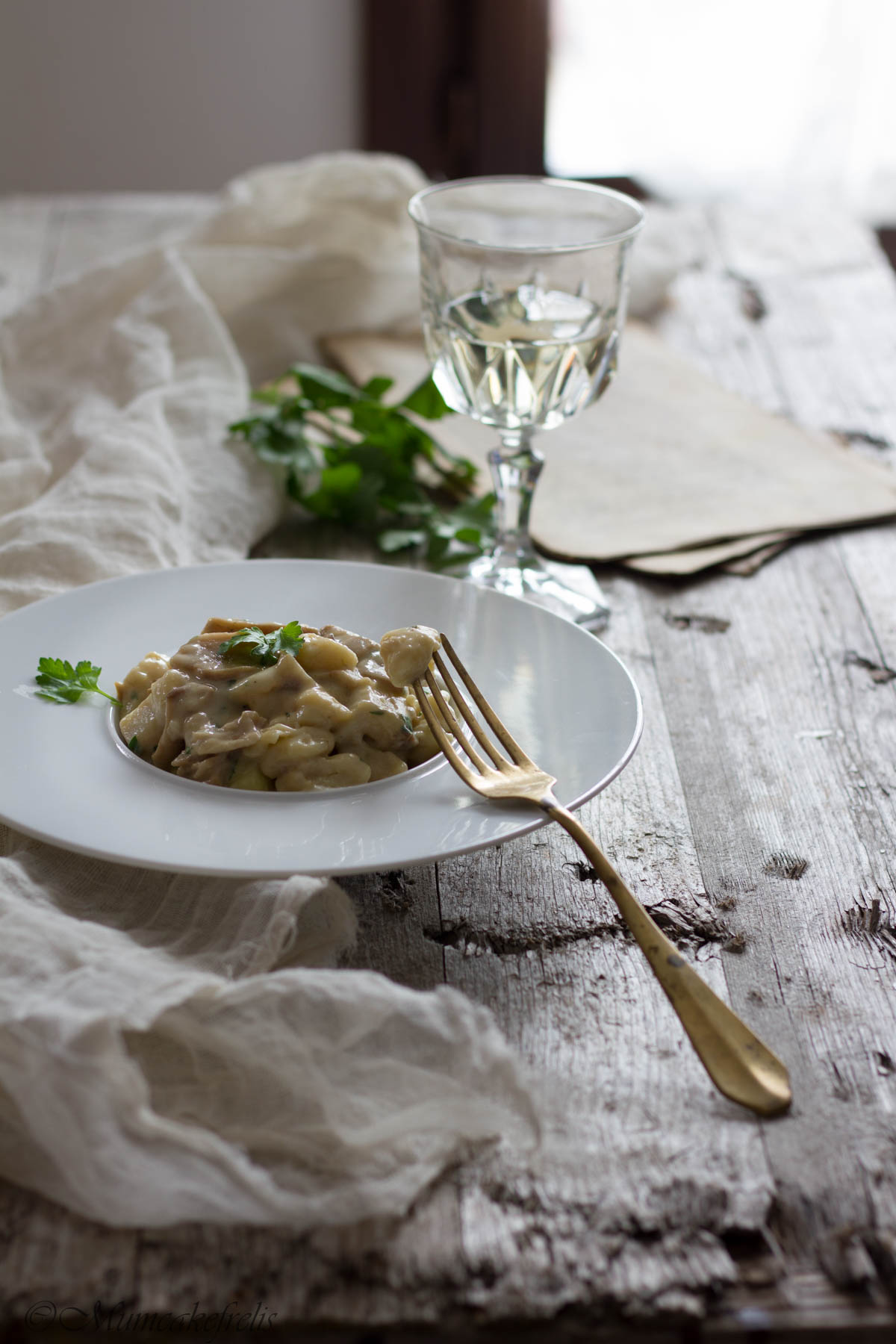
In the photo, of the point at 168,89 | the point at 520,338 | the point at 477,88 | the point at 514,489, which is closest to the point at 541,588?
the point at 514,489

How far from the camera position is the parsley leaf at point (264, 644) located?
0.94 meters

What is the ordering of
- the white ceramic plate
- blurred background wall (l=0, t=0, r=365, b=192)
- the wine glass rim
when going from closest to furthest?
the white ceramic plate
the wine glass rim
blurred background wall (l=0, t=0, r=365, b=192)

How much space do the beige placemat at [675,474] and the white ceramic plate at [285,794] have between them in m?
0.37

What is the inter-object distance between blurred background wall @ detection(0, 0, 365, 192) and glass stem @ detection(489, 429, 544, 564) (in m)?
2.58

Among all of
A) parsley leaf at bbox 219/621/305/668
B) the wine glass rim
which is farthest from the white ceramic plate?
the wine glass rim

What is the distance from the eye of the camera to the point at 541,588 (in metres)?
1.30

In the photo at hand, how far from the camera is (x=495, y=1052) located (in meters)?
0.68

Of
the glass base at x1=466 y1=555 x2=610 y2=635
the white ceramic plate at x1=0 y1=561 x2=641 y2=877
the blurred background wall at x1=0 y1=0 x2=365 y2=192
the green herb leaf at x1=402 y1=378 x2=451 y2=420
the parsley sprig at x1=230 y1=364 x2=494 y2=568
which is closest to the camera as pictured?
the white ceramic plate at x1=0 y1=561 x2=641 y2=877

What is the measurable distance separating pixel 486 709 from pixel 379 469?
23.5 inches

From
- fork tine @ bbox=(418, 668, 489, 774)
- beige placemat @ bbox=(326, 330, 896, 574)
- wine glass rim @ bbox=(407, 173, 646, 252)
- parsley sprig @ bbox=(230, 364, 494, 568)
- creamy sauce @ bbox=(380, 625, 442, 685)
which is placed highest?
wine glass rim @ bbox=(407, 173, 646, 252)

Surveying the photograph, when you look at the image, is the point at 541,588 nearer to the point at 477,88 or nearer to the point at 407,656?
the point at 407,656

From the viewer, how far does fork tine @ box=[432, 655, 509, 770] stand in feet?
2.91

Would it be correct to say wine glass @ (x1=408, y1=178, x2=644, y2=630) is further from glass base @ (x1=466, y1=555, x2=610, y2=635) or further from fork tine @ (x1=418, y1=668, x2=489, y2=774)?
fork tine @ (x1=418, y1=668, x2=489, y2=774)

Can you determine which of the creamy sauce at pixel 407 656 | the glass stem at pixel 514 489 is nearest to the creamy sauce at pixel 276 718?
the creamy sauce at pixel 407 656
